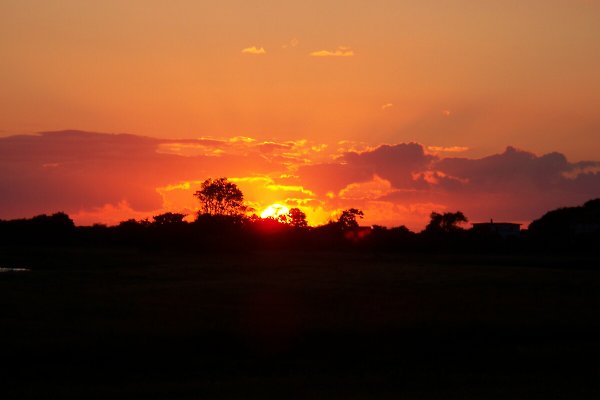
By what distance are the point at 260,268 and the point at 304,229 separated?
35.6 meters

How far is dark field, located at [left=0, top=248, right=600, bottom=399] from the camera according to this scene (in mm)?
16484

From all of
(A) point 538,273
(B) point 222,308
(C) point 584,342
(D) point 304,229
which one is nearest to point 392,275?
(A) point 538,273

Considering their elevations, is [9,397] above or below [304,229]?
below

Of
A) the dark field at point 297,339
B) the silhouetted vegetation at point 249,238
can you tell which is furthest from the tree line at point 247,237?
the dark field at point 297,339

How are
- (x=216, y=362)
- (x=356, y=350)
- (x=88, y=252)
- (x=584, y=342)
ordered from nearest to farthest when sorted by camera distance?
1. (x=216, y=362)
2. (x=356, y=350)
3. (x=584, y=342)
4. (x=88, y=252)

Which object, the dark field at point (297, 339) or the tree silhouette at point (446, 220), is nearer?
the dark field at point (297, 339)

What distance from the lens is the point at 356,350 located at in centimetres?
2073

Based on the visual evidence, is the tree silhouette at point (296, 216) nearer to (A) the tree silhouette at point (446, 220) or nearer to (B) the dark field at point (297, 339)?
(A) the tree silhouette at point (446, 220)

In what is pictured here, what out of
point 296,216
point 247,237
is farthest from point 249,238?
point 296,216

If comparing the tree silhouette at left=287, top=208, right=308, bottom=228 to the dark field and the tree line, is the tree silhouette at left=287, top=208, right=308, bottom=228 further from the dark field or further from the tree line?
the dark field

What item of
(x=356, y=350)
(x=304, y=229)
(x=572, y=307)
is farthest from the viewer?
(x=304, y=229)

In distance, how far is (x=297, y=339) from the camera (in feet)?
72.7

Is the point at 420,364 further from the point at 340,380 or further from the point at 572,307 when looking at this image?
the point at 572,307

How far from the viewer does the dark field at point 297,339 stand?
1648 cm
